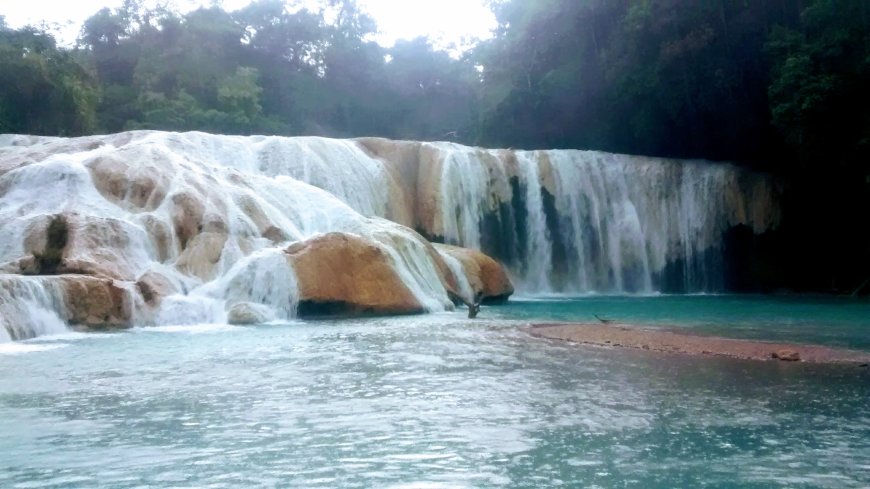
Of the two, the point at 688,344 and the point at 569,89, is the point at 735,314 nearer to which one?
the point at 688,344

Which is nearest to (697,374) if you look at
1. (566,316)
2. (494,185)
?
(566,316)

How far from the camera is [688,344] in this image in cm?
1542

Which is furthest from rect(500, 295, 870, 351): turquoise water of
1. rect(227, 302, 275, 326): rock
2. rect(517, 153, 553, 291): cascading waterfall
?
rect(227, 302, 275, 326): rock

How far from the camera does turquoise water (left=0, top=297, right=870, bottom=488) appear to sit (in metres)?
7.46

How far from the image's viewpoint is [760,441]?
855 cm

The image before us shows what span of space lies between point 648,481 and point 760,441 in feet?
5.95

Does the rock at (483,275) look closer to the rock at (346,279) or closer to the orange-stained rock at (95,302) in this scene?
the rock at (346,279)

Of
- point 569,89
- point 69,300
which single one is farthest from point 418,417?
point 569,89

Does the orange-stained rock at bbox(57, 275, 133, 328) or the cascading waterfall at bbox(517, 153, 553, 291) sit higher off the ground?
the cascading waterfall at bbox(517, 153, 553, 291)

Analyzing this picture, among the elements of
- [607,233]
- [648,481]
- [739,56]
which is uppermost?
[739,56]

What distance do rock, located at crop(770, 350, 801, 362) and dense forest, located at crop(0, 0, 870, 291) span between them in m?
16.7

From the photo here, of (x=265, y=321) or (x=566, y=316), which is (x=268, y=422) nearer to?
(x=265, y=321)

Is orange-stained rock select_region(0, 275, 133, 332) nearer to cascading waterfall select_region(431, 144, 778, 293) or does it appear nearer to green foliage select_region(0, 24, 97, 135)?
cascading waterfall select_region(431, 144, 778, 293)

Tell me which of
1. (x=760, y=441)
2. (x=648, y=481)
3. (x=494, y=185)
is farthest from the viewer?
(x=494, y=185)
